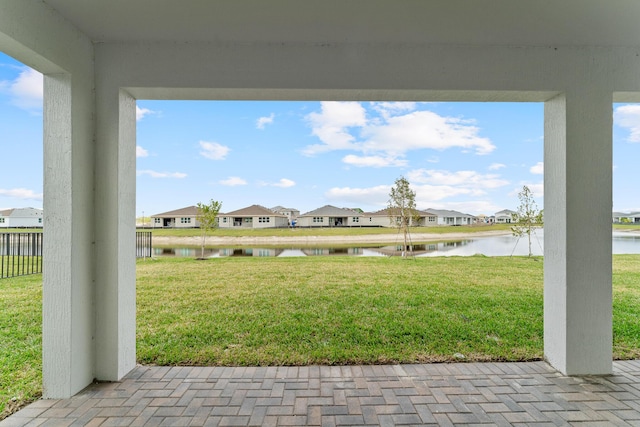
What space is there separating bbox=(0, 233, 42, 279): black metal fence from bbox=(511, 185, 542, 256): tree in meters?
11.6

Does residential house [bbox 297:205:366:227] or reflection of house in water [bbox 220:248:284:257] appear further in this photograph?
reflection of house in water [bbox 220:248:284:257]

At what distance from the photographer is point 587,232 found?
2.87 m

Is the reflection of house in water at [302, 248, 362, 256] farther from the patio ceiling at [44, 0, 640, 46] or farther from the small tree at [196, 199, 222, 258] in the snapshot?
the patio ceiling at [44, 0, 640, 46]

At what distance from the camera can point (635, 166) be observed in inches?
200

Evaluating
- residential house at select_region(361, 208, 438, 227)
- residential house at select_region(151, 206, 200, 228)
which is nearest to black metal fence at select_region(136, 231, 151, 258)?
residential house at select_region(151, 206, 200, 228)

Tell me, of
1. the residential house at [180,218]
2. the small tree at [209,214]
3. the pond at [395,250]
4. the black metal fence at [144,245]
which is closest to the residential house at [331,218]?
the pond at [395,250]

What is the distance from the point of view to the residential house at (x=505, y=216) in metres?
9.44

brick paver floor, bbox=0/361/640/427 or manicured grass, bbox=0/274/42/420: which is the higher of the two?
manicured grass, bbox=0/274/42/420

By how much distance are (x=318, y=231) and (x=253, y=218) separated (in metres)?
1.86

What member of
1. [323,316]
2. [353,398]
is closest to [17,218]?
[323,316]

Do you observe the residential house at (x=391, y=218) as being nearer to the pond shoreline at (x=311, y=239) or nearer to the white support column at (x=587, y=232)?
the pond shoreline at (x=311, y=239)

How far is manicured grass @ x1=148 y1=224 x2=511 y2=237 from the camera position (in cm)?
836

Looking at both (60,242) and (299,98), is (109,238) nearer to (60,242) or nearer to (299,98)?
(60,242)

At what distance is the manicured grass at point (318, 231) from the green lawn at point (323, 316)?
127 centimetres
